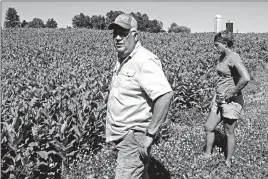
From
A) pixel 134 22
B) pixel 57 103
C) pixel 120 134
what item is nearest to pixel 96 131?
pixel 57 103

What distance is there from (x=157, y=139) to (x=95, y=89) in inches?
71.5

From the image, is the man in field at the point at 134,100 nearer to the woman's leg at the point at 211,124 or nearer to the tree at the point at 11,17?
the woman's leg at the point at 211,124

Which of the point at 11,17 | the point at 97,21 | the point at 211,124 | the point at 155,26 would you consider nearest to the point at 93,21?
the point at 97,21

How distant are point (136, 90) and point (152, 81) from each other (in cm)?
24

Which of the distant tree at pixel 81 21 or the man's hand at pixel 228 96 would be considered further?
the distant tree at pixel 81 21

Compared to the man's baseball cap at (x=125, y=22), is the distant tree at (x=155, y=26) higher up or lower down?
higher up

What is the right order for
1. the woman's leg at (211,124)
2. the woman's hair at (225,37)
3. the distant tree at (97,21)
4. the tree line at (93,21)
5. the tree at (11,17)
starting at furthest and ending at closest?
the distant tree at (97,21), the tree line at (93,21), the tree at (11,17), the woman's leg at (211,124), the woman's hair at (225,37)

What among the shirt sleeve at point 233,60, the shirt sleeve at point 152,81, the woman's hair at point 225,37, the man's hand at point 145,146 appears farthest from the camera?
the woman's hair at point 225,37

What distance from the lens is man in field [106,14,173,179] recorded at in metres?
3.28

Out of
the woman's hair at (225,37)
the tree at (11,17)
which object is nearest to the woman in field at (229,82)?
the woman's hair at (225,37)

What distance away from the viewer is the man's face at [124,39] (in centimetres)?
343

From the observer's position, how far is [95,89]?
7008 millimetres

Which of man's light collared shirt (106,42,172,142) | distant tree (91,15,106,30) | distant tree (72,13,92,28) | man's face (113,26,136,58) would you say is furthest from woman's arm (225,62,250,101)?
distant tree (72,13,92,28)

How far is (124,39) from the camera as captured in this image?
11.3 ft
